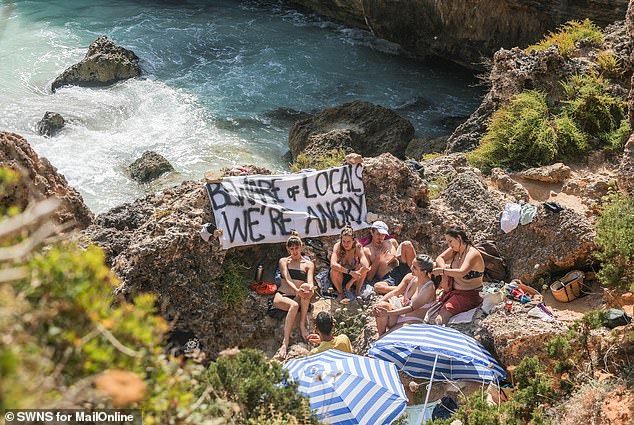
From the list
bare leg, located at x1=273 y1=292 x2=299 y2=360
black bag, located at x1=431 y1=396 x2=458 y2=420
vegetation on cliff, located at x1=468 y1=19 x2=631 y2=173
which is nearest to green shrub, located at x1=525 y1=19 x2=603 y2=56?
vegetation on cliff, located at x1=468 y1=19 x2=631 y2=173

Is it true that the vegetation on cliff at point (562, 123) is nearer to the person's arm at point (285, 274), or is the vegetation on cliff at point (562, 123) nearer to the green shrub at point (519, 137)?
the green shrub at point (519, 137)

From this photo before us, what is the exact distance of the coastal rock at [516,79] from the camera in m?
14.2

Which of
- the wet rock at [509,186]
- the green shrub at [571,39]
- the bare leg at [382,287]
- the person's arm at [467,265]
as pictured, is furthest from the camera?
the green shrub at [571,39]

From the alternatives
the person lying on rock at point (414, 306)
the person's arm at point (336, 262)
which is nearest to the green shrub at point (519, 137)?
the person's arm at point (336, 262)

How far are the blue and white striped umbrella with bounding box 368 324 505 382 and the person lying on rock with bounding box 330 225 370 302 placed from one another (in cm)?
193

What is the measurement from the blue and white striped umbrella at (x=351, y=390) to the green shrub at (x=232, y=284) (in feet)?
8.28

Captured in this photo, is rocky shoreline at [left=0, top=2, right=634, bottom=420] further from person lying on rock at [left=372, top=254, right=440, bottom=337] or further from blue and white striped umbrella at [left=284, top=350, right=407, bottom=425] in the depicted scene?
blue and white striped umbrella at [left=284, top=350, right=407, bottom=425]

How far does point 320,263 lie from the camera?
10.5m

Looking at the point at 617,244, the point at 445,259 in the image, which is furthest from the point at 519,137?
the point at 445,259

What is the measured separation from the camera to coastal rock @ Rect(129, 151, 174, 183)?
1719 cm

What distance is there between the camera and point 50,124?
770 inches

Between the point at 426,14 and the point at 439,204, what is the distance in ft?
46.5

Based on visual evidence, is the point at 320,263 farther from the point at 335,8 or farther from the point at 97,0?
the point at 97,0

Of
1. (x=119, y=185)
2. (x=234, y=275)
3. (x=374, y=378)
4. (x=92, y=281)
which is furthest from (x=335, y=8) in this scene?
(x=92, y=281)
